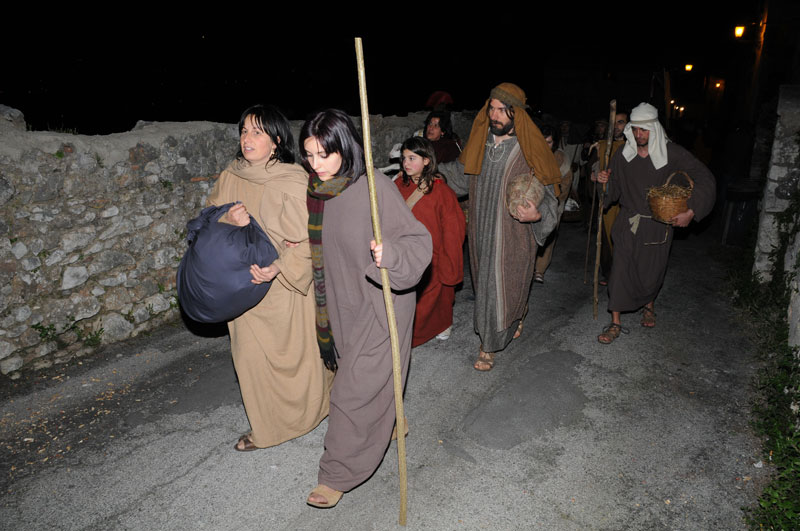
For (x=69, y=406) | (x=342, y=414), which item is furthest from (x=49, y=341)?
(x=342, y=414)

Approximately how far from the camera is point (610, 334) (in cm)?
512

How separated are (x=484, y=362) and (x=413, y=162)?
1.79 metres

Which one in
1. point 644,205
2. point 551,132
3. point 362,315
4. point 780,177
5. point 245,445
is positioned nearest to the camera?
point 362,315

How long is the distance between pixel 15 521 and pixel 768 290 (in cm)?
668

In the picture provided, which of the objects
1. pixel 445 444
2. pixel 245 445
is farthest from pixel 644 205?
pixel 245 445

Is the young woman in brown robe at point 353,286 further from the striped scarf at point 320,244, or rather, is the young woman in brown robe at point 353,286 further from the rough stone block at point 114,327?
the rough stone block at point 114,327

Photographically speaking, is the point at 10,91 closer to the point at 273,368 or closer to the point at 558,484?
the point at 273,368

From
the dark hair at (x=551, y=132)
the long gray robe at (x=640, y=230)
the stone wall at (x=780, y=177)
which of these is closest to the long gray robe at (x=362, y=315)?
the long gray robe at (x=640, y=230)

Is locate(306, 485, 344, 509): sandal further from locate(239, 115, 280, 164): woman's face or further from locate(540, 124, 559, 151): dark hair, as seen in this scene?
locate(540, 124, 559, 151): dark hair

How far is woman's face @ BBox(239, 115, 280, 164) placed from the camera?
3.14 meters

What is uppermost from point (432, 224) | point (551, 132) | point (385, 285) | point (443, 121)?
point (443, 121)

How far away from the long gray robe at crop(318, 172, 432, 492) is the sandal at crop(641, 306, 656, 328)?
3.37m

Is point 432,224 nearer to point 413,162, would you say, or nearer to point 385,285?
point 413,162

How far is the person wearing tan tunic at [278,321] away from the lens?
3055 mm
